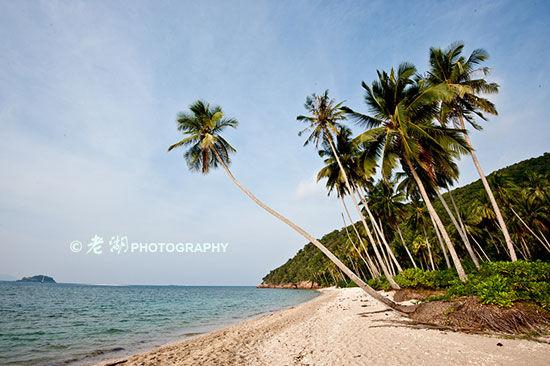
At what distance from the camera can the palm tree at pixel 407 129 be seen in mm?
13148

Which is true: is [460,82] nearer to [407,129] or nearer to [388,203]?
[407,129]

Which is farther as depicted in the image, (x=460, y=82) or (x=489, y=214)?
(x=489, y=214)

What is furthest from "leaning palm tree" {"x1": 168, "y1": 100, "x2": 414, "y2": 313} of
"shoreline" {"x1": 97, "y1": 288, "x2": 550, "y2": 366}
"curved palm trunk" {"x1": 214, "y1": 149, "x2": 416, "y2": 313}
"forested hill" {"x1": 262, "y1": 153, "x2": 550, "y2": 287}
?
"forested hill" {"x1": 262, "y1": 153, "x2": 550, "y2": 287}

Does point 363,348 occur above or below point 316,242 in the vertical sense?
below

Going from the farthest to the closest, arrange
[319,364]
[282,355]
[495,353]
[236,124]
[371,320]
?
1. [236,124]
2. [371,320]
3. [282,355]
4. [319,364]
5. [495,353]

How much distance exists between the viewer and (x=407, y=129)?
1343cm

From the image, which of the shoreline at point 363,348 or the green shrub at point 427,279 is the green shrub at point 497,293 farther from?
the green shrub at point 427,279

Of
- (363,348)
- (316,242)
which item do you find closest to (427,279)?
(316,242)

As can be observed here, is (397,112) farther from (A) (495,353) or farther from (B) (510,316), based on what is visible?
(A) (495,353)

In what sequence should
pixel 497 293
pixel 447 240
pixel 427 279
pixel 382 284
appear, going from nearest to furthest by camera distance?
pixel 497 293 → pixel 447 240 → pixel 427 279 → pixel 382 284

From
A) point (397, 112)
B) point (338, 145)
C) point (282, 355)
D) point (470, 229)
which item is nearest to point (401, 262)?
point (470, 229)

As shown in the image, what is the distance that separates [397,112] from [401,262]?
1895 inches

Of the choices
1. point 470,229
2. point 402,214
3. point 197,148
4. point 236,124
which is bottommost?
point 470,229

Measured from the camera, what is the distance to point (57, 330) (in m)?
16.9
